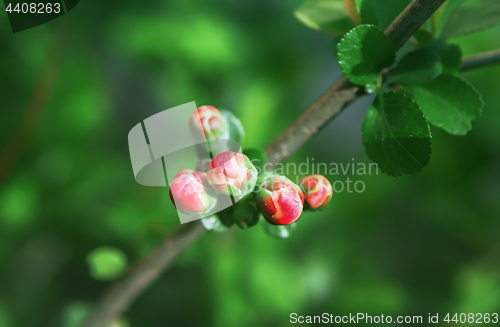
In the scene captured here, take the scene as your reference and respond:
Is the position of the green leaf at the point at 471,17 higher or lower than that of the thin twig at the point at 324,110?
higher

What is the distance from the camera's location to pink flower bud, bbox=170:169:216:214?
0.26 metres

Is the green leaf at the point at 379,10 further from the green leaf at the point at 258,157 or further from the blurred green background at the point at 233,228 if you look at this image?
the blurred green background at the point at 233,228

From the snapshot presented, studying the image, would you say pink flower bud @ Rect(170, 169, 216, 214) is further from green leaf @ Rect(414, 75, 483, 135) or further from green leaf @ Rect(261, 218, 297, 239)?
green leaf @ Rect(414, 75, 483, 135)

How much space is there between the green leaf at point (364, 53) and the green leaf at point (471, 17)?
10cm

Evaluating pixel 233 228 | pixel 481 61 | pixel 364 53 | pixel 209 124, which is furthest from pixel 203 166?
pixel 233 228

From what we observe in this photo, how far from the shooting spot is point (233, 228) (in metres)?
0.77

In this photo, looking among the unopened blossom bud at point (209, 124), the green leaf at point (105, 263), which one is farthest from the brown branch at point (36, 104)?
the unopened blossom bud at point (209, 124)

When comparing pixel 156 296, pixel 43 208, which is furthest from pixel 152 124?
pixel 156 296

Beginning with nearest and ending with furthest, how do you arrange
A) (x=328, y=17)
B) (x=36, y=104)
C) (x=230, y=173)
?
(x=230, y=173)
(x=328, y=17)
(x=36, y=104)

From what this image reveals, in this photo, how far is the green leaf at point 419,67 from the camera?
297mm

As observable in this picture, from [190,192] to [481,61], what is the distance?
0.27 m

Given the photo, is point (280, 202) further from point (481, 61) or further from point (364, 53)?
point (481, 61)

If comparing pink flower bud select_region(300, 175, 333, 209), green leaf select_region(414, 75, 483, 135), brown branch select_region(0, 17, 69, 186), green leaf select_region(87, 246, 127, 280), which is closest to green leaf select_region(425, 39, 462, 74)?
green leaf select_region(414, 75, 483, 135)

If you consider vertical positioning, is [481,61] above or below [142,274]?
above
